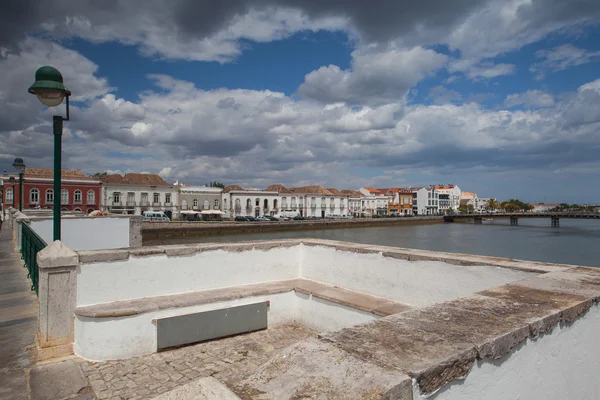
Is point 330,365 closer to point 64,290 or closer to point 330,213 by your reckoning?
point 64,290

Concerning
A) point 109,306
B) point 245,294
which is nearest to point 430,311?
point 245,294

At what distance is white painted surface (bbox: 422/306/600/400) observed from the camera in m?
1.67

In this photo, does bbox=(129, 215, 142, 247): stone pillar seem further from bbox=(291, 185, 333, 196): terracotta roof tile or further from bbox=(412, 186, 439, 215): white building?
bbox=(412, 186, 439, 215): white building

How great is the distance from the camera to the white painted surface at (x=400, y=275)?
13.4ft

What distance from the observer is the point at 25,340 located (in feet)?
12.9

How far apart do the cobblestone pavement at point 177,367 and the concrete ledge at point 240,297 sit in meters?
0.49

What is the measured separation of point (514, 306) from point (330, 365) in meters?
1.44

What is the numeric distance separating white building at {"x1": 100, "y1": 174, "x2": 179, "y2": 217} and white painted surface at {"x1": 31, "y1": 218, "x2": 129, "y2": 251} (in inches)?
1666

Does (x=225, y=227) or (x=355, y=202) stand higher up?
(x=355, y=202)

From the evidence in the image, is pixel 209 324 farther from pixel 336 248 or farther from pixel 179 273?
pixel 336 248

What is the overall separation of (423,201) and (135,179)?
232ft

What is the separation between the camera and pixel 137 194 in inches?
2141

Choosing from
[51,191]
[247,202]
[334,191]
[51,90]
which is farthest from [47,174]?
[334,191]

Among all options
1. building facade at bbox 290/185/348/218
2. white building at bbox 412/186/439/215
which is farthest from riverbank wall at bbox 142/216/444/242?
white building at bbox 412/186/439/215
